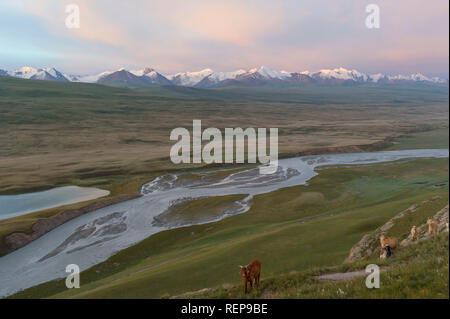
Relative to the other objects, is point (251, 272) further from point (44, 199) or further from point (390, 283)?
point (44, 199)

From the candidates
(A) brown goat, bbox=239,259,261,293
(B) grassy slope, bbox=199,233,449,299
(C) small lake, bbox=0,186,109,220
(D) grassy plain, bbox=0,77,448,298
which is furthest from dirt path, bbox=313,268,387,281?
(C) small lake, bbox=0,186,109,220

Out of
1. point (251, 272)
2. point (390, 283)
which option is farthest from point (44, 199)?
point (390, 283)

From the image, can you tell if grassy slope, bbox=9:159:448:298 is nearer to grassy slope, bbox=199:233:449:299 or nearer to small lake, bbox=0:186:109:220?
grassy slope, bbox=199:233:449:299

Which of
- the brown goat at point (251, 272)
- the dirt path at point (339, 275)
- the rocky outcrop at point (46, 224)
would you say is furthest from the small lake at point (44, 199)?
the dirt path at point (339, 275)

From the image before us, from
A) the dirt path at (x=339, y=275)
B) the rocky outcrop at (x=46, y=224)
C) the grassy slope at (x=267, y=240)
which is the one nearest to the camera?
the dirt path at (x=339, y=275)

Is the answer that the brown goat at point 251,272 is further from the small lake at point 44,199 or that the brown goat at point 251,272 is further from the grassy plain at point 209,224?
the small lake at point 44,199

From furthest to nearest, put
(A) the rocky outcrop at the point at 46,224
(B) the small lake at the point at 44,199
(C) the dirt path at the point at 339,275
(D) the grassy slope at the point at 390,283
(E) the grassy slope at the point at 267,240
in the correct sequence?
(B) the small lake at the point at 44,199
(A) the rocky outcrop at the point at 46,224
(E) the grassy slope at the point at 267,240
(C) the dirt path at the point at 339,275
(D) the grassy slope at the point at 390,283
